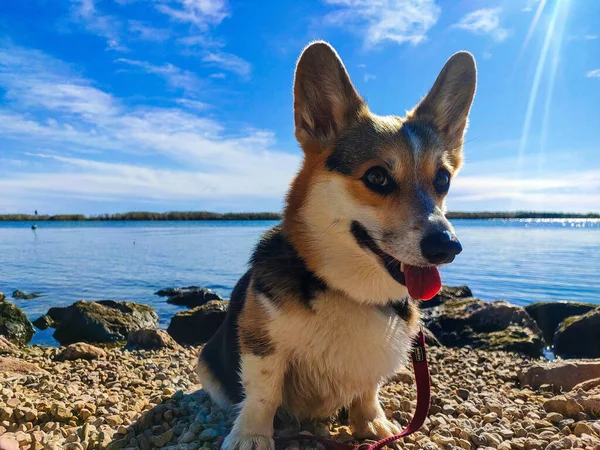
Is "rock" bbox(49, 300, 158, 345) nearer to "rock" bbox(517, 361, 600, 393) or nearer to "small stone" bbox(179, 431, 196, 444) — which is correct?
"small stone" bbox(179, 431, 196, 444)

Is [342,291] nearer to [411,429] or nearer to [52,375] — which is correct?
[411,429]

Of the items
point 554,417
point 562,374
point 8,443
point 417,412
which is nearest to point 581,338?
point 562,374

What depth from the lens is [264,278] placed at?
10.4ft

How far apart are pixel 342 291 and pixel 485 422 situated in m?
2.14

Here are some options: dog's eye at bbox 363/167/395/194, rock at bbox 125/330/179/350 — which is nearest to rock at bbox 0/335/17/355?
rock at bbox 125/330/179/350

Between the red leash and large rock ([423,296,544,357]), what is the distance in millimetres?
6284

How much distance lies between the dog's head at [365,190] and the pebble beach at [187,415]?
133cm

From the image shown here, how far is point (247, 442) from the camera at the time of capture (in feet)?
9.86

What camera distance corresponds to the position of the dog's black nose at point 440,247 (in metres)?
2.57

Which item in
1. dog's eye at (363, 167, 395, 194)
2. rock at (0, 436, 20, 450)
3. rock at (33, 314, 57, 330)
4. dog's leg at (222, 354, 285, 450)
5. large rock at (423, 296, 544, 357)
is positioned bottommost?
rock at (33, 314, 57, 330)

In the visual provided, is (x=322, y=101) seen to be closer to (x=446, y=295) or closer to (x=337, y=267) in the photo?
(x=337, y=267)

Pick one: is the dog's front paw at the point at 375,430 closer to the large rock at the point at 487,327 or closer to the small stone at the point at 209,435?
the small stone at the point at 209,435

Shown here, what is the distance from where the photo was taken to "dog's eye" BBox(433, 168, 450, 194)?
3.33m

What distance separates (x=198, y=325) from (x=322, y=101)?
780 centimetres
